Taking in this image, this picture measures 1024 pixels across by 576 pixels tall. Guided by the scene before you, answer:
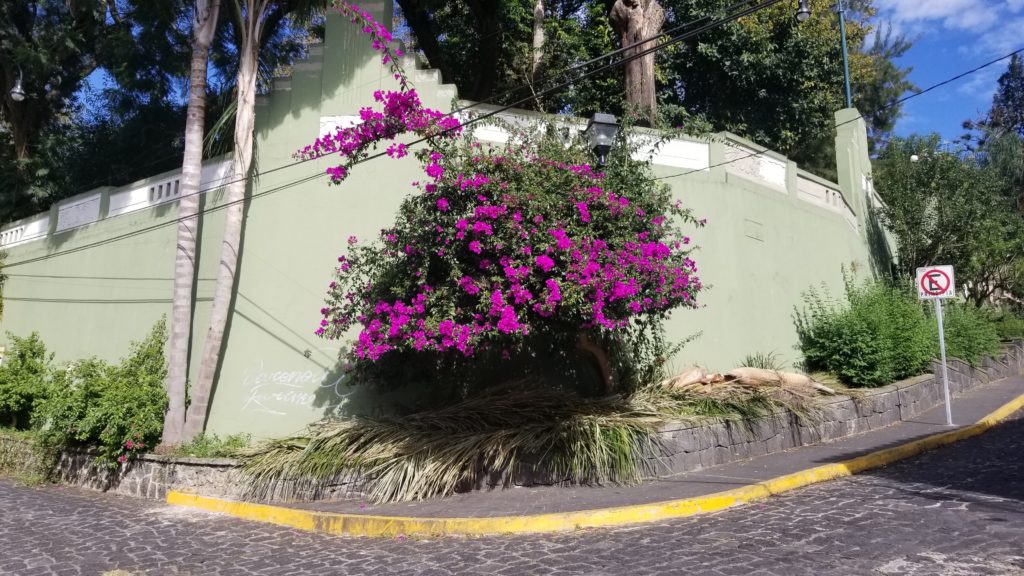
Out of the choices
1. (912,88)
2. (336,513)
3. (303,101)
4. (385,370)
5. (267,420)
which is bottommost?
(336,513)

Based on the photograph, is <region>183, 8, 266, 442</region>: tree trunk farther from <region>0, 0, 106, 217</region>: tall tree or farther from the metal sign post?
the metal sign post

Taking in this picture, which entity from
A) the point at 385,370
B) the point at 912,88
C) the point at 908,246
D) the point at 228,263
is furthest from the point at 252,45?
the point at 912,88

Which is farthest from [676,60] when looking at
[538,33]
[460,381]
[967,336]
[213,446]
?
[213,446]

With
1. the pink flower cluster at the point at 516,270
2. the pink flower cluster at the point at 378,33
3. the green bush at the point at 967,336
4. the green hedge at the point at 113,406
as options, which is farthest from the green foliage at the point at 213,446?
the green bush at the point at 967,336

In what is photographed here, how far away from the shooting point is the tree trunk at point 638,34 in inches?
467

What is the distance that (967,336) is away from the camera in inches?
521

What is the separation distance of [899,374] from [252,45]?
1097 cm

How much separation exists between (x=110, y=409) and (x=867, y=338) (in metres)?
10.6

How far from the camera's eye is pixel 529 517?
6062mm

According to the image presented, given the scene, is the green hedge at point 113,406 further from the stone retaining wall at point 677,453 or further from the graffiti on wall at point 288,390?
the graffiti on wall at point 288,390

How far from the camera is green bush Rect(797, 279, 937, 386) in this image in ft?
34.0

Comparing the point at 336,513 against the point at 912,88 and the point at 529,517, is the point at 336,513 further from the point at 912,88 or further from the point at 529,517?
the point at 912,88

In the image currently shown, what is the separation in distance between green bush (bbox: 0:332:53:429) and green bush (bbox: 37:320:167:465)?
186 centimetres

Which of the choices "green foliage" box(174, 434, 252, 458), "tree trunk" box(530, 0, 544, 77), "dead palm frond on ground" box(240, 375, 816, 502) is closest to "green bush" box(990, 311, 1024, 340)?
"dead palm frond on ground" box(240, 375, 816, 502)
